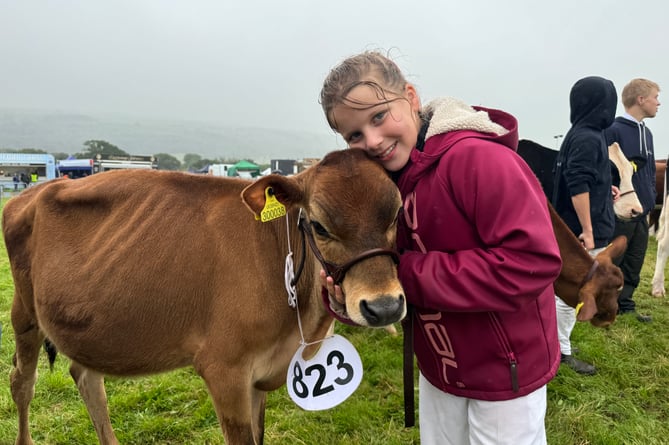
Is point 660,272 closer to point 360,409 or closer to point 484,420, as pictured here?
point 360,409

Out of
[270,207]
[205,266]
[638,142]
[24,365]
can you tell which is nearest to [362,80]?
[270,207]

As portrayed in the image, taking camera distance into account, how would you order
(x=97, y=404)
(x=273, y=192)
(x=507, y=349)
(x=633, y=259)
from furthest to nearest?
(x=633, y=259), (x=97, y=404), (x=273, y=192), (x=507, y=349)

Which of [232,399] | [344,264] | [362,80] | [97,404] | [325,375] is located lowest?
[97,404]

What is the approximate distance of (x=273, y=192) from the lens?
2.26 meters

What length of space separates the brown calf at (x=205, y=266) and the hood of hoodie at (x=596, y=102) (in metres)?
3.31

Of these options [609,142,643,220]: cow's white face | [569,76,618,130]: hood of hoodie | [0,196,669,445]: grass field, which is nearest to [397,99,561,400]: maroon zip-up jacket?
[0,196,669,445]: grass field

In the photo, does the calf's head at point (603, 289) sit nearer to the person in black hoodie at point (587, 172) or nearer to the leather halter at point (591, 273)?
the leather halter at point (591, 273)

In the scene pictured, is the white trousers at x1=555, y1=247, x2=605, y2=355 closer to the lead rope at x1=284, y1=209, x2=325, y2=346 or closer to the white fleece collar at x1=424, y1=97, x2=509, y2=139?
the lead rope at x1=284, y1=209, x2=325, y2=346

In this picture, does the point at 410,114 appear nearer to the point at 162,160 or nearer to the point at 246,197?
the point at 246,197

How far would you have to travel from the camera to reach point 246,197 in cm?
223

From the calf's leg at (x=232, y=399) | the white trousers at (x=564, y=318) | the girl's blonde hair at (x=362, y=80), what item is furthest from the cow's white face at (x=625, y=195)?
the calf's leg at (x=232, y=399)

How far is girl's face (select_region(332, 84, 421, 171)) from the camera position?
6.32 ft

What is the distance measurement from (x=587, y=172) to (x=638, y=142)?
7.08 ft

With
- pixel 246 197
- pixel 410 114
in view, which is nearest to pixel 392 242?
pixel 410 114
